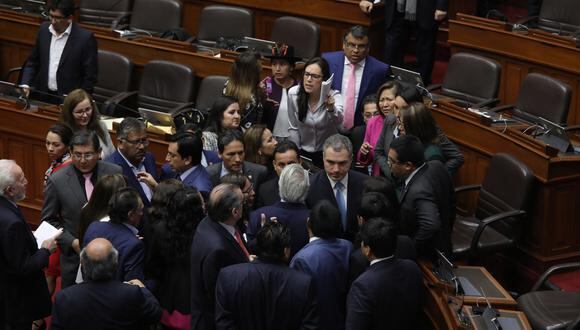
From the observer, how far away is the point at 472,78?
5855mm

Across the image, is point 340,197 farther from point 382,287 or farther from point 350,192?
point 382,287

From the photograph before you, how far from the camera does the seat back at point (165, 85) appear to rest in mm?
6035

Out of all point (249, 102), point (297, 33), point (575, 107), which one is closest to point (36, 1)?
point (297, 33)

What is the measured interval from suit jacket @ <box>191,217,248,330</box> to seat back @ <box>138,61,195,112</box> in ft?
8.57

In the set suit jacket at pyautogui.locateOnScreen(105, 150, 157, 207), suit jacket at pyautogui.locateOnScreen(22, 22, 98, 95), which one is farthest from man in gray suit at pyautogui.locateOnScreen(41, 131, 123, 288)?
suit jacket at pyautogui.locateOnScreen(22, 22, 98, 95)

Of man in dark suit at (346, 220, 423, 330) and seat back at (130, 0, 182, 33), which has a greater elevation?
seat back at (130, 0, 182, 33)

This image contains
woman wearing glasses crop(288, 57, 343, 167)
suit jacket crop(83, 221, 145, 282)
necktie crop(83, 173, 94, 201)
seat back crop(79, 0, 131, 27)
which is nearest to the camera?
suit jacket crop(83, 221, 145, 282)

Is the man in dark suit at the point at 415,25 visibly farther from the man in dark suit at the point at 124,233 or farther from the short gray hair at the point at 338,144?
the man in dark suit at the point at 124,233

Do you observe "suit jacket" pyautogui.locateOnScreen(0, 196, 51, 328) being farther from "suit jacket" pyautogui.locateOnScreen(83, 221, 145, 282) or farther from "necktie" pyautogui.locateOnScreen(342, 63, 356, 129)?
"necktie" pyautogui.locateOnScreen(342, 63, 356, 129)

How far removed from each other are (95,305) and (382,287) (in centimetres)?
93

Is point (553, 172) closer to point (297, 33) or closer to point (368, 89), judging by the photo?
point (368, 89)

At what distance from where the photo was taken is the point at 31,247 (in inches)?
149

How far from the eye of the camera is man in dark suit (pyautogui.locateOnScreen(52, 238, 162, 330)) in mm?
3252

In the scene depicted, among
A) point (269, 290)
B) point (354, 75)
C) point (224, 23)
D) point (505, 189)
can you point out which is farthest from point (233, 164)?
point (224, 23)
